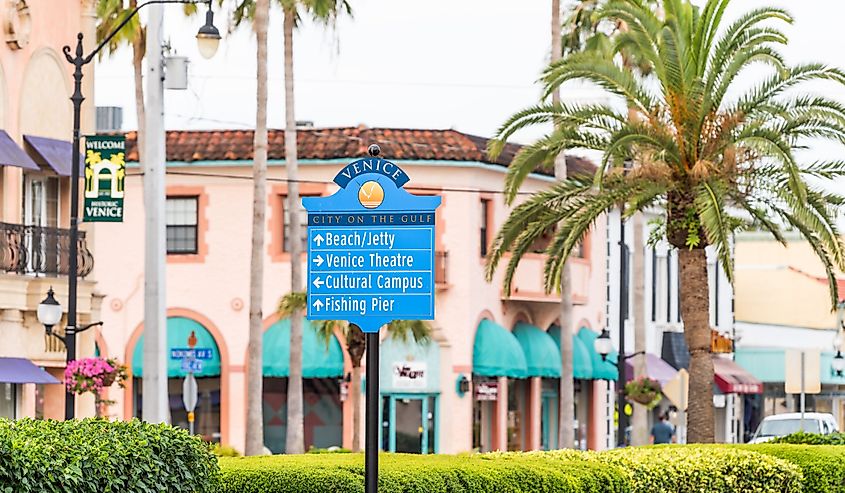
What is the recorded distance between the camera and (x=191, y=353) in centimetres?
4744

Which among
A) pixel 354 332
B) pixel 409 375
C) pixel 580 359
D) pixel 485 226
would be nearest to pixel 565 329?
pixel 409 375

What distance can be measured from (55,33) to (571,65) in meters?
11.2

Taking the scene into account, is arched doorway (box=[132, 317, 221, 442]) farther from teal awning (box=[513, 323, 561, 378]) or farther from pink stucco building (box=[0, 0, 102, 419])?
pink stucco building (box=[0, 0, 102, 419])

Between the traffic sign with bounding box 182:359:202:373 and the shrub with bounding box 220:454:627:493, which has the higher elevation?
the shrub with bounding box 220:454:627:493

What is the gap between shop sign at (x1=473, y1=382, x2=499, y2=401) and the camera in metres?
48.5

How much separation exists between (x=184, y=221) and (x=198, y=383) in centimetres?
444

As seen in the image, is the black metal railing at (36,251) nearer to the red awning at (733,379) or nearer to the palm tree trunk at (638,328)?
the palm tree trunk at (638,328)

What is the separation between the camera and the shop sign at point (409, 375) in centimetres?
4762

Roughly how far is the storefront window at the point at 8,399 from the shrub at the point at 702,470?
15158mm

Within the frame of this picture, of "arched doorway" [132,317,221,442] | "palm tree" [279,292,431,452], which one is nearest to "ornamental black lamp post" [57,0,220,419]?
"palm tree" [279,292,431,452]

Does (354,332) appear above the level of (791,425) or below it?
above

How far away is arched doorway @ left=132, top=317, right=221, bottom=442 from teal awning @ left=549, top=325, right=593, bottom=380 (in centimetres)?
1000

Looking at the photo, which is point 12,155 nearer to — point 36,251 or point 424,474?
point 36,251

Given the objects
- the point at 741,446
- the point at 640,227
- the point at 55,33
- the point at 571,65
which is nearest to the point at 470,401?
the point at 640,227
